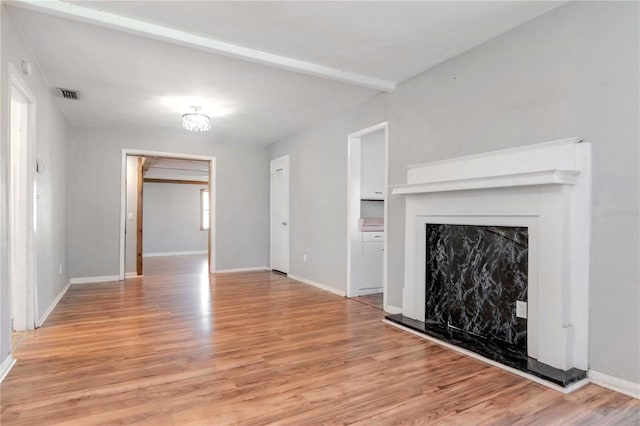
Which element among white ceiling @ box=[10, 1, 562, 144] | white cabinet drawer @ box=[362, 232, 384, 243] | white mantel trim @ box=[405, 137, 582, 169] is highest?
white ceiling @ box=[10, 1, 562, 144]

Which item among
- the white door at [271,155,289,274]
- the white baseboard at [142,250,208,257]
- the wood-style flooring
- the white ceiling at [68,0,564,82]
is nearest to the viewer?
the white ceiling at [68,0,564,82]

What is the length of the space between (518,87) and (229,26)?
7.52 feet

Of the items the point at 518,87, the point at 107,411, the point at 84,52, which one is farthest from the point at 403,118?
the point at 107,411

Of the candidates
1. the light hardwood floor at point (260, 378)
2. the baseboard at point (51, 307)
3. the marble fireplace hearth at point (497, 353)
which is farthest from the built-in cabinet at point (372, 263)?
the baseboard at point (51, 307)

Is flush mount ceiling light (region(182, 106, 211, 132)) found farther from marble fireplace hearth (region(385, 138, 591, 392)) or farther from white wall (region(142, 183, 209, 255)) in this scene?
white wall (region(142, 183, 209, 255))

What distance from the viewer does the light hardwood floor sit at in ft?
6.41

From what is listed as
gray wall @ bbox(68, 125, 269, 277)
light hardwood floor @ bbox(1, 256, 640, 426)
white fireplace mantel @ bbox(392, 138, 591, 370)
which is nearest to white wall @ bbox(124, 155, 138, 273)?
gray wall @ bbox(68, 125, 269, 277)

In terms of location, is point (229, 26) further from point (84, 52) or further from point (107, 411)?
point (107, 411)

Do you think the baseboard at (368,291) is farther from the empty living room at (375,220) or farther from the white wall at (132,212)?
the white wall at (132,212)

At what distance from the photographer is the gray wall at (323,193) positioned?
4992 millimetres

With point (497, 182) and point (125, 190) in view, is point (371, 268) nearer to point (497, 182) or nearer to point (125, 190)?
point (497, 182)

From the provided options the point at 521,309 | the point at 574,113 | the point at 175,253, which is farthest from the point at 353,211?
the point at 175,253

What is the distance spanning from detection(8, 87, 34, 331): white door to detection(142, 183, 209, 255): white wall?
7285 millimetres

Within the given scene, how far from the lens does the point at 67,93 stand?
14.0 feet
